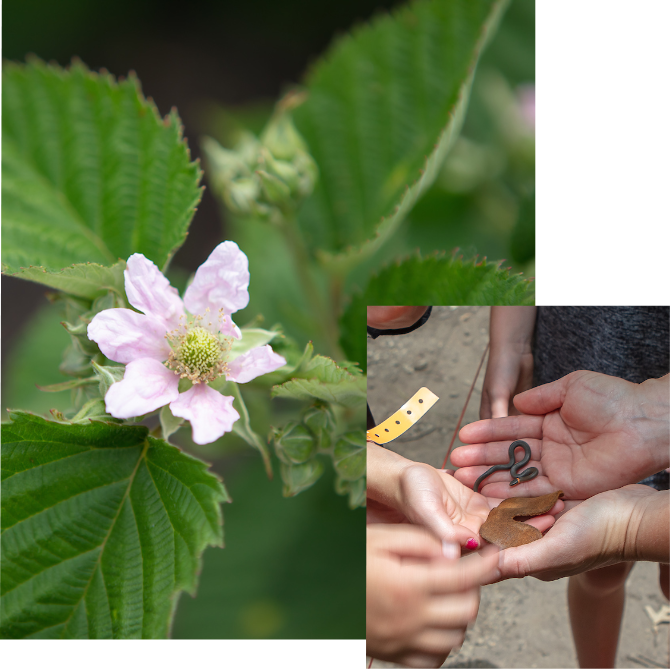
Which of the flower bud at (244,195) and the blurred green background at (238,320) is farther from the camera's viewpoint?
the blurred green background at (238,320)

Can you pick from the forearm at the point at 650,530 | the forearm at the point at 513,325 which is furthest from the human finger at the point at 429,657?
the forearm at the point at 513,325

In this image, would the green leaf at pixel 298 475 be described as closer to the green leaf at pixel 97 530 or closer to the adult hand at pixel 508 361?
the green leaf at pixel 97 530

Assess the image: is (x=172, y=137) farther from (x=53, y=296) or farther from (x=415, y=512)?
(x=415, y=512)

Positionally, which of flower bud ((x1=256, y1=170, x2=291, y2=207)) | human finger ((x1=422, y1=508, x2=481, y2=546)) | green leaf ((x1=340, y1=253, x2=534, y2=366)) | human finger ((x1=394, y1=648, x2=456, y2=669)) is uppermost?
flower bud ((x1=256, y1=170, x2=291, y2=207))

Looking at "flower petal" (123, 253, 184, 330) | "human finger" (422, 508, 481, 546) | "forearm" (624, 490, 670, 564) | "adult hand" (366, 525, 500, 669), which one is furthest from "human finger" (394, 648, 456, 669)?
"flower petal" (123, 253, 184, 330)

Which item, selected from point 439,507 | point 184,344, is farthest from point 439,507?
point 184,344

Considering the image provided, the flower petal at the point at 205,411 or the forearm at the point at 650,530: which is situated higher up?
the flower petal at the point at 205,411

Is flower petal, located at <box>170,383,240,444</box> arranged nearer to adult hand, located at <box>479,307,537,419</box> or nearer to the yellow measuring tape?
the yellow measuring tape

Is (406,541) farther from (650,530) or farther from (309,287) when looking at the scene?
(309,287)
